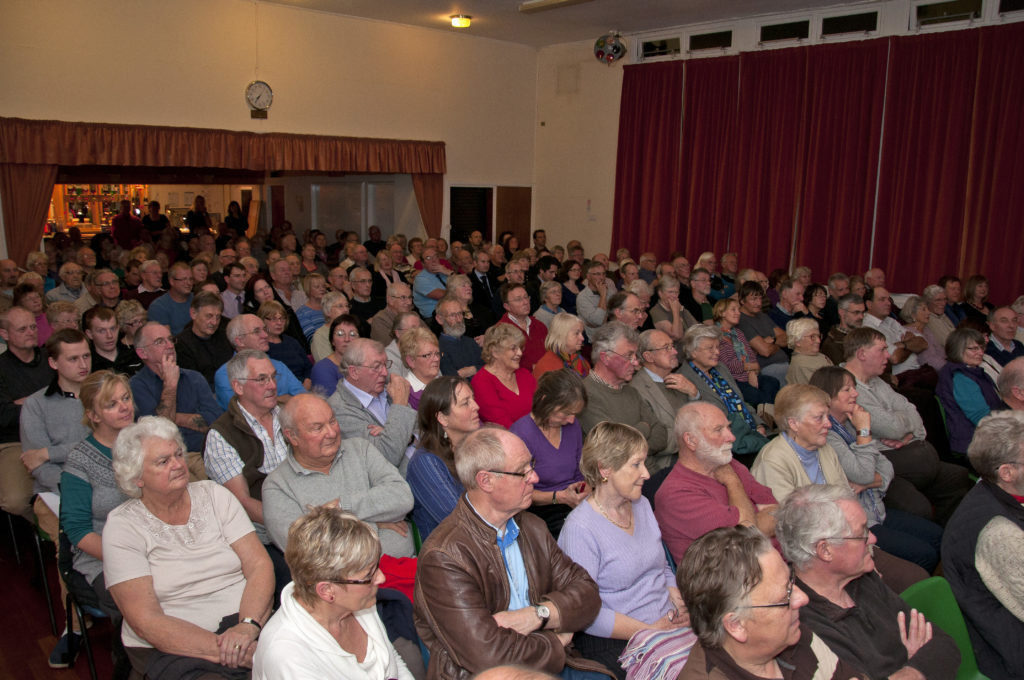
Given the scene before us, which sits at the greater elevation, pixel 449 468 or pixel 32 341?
pixel 32 341

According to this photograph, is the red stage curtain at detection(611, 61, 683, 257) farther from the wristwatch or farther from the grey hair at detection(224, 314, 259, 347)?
the wristwatch

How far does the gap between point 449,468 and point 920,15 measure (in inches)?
333

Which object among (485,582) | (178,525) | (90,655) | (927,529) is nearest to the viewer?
(485,582)

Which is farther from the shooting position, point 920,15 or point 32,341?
point 920,15

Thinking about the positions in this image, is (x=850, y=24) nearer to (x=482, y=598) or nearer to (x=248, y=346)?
(x=248, y=346)

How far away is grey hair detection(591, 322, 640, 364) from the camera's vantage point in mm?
4016

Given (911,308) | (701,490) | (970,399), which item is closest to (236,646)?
(701,490)

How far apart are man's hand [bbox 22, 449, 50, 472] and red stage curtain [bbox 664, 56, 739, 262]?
8.99 m

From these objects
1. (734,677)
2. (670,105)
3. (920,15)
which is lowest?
(734,677)

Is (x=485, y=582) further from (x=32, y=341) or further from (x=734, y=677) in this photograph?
(x=32, y=341)

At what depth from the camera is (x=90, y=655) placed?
2.75 metres

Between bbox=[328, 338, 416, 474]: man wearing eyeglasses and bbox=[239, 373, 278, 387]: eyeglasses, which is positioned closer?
bbox=[239, 373, 278, 387]: eyeglasses

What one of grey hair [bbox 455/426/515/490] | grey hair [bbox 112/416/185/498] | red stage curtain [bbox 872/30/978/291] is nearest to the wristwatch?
grey hair [bbox 455/426/515/490]

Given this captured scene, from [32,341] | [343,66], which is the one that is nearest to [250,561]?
[32,341]
